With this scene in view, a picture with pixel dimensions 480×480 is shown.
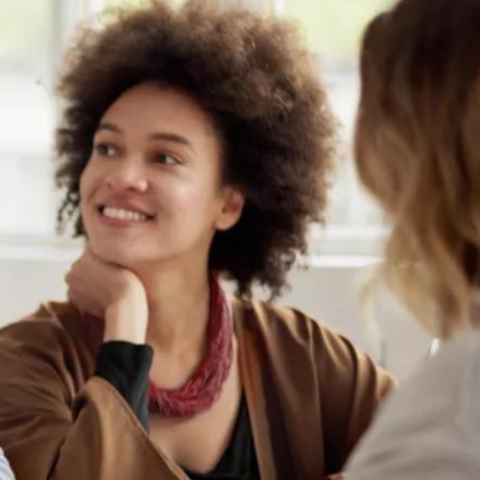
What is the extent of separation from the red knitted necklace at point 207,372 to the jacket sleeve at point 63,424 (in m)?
0.09

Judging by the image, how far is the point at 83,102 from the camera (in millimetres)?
1734

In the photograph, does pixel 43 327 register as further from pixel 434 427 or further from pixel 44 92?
pixel 44 92

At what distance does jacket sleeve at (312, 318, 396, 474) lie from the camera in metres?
1.71

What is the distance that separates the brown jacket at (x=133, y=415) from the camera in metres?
1.40

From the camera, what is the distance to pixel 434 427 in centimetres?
78

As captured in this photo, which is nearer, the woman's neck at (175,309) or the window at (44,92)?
the woman's neck at (175,309)

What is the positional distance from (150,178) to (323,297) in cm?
80

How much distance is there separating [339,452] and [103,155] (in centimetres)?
58

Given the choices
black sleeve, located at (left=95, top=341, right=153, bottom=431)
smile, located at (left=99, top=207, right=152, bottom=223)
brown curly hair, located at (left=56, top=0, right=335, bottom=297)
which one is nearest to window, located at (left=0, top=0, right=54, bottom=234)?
brown curly hair, located at (left=56, top=0, right=335, bottom=297)

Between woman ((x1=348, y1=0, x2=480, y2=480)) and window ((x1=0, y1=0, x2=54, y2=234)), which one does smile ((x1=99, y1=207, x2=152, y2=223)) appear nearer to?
woman ((x1=348, y1=0, x2=480, y2=480))

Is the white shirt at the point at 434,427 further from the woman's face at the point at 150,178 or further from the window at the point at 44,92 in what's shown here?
the window at the point at 44,92

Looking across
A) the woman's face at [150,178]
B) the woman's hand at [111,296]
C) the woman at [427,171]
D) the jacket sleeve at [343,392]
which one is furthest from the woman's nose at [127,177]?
the woman at [427,171]

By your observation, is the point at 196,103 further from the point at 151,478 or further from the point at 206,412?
the point at 151,478

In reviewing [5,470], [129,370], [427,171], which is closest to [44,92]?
[129,370]
